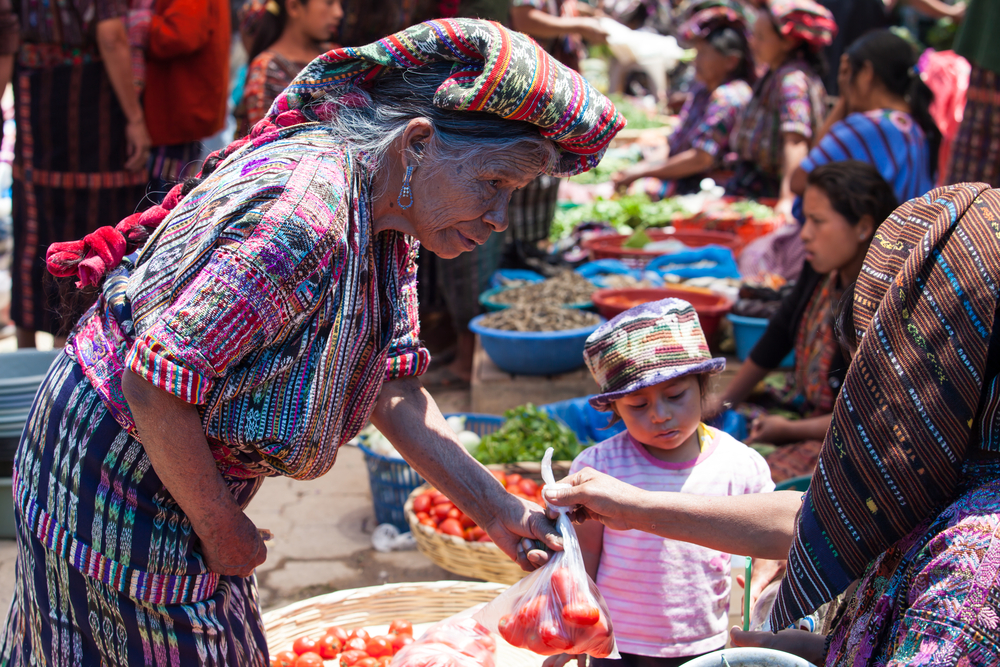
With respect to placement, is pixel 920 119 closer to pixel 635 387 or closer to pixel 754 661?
pixel 635 387

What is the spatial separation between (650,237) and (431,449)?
14.6ft

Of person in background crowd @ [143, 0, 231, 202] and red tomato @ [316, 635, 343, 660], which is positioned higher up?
person in background crowd @ [143, 0, 231, 202]

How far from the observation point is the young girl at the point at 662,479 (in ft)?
6.39

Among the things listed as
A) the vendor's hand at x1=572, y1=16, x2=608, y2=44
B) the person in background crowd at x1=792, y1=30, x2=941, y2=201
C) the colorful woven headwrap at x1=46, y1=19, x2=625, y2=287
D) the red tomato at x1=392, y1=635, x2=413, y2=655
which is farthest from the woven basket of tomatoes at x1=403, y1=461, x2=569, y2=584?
the vendor's hand at x1=572, y1=16, x2=608, y2=44

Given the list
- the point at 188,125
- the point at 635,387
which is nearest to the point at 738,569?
the point at 635,387

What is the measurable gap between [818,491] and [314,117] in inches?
41.6

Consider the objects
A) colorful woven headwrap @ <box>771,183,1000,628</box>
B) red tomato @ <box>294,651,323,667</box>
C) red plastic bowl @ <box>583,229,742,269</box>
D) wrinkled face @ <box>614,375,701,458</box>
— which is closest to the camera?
colorful woven headwrap @ <box>771,183,1000,628</box>

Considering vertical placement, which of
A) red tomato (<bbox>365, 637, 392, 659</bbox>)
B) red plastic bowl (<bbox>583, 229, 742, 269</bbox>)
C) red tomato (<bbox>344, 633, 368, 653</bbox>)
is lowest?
red plastic bowl (<bbox>583, 229, 742, 269</bbox>)

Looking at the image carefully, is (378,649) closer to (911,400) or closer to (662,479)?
(662,479)

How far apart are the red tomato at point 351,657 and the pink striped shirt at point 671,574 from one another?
72 cm

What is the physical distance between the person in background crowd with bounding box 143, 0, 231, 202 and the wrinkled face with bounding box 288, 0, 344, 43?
0.54 m

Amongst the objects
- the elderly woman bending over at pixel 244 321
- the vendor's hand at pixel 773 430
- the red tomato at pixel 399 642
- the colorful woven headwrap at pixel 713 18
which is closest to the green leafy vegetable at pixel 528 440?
the vendor's hand at pixel 773 430

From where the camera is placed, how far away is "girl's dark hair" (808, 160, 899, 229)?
9.87ft

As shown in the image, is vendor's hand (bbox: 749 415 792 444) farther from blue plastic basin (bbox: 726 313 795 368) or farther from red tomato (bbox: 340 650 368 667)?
red tomato (bbox: 340 650 368 667)
